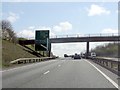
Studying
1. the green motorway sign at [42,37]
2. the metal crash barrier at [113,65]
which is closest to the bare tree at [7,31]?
the green motorway sign at [42,37]

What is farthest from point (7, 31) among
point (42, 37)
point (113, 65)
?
point (113, 65)

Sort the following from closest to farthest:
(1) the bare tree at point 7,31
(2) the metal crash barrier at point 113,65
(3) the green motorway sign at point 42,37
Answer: (2) the metal crash barrier at point 113,65 < (3) the green motorway sign at point 42,37 < (1) the bare tree at point 7,31

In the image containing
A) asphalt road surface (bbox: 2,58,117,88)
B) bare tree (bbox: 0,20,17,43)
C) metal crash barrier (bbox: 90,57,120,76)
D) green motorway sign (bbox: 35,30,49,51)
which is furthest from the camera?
bare tree (bbox: 0,20,17,43)

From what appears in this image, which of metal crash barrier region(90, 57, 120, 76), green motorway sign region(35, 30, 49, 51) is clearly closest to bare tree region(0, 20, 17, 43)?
green motorway sign region(35, 30, 49, 51)

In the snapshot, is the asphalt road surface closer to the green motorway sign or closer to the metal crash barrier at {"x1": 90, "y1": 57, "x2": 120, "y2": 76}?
the metal crash barrier at {"x1": 90, "y1": 57, "x2": 120, "y2": 76}

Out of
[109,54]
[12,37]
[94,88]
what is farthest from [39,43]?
[94,88]

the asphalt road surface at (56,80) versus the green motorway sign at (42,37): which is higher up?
the green motorway sign at (42,37)

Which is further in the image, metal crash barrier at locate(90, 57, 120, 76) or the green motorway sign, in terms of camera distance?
the green motorway sign

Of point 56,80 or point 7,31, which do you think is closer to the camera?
point 56,80

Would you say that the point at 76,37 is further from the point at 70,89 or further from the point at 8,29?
the point at 70,89

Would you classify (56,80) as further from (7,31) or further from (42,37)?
(7,31)

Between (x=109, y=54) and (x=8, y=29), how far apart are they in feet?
104

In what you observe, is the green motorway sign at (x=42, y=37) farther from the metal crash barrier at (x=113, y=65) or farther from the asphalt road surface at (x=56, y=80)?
the asphalt road surface at (x=56, y=80)

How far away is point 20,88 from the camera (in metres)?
14.5
